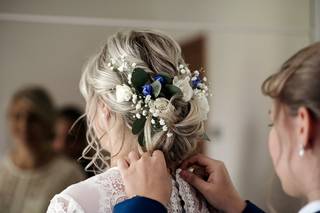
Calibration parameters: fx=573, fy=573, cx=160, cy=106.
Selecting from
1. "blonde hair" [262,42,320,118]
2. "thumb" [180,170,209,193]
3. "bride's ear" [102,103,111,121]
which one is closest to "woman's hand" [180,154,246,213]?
"thumb" [180,170,209,193]

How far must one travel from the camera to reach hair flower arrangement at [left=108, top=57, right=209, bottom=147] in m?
1.25

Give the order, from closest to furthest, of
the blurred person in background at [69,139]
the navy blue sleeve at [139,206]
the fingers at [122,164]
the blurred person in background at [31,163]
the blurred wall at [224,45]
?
the navy blue sleeve at [139,206] < the fingers at [122,164] < the blurred person in background at [31,163] < the blurred person in background at [69,139] < the blurred wall at [224,45]

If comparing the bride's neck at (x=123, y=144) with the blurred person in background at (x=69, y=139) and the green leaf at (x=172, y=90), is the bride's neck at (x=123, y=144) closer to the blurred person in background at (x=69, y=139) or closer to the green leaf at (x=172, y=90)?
the green leaf at (x=172, y=90)

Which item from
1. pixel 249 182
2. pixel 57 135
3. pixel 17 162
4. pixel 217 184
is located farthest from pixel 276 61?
pixel 217 184

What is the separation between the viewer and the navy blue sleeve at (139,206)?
1097mm

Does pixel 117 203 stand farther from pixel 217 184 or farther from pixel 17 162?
pixel 17 162

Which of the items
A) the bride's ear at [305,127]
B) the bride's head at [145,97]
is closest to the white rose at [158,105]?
the bride's head at [145,97]

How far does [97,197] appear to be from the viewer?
1.18 m

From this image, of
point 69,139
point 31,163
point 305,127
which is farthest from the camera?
point 69,139

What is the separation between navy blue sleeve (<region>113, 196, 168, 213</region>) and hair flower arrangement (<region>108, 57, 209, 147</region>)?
18cm

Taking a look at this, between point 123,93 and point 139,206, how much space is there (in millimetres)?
269

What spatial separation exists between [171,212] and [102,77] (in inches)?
13.3

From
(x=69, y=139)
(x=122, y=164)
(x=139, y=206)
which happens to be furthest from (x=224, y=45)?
(x=139, y=206)

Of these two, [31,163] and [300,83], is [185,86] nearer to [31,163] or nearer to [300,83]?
[300,83]
